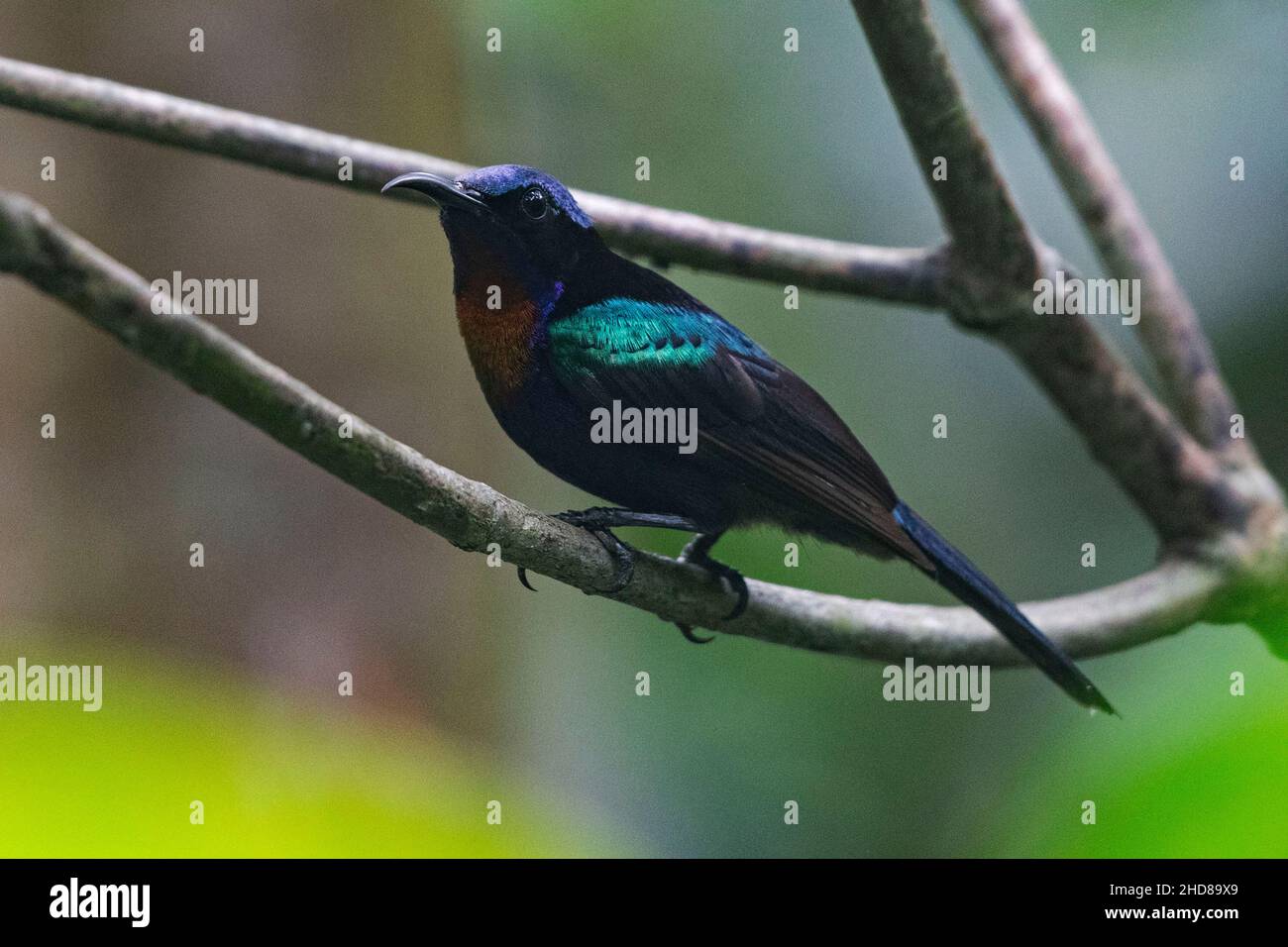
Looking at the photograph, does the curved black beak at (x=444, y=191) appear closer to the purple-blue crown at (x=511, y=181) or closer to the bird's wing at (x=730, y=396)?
the purple-blue crown at (x=511, y=181)

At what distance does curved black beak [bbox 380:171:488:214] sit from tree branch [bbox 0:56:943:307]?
0.48 m

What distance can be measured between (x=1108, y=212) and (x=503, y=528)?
2.69m

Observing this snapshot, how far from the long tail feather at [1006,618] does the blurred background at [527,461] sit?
161 millimetres

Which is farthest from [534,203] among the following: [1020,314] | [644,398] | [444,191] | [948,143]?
[1020,314]

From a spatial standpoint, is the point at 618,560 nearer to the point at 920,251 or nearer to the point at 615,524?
the point at 615,524

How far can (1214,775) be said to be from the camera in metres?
1.23

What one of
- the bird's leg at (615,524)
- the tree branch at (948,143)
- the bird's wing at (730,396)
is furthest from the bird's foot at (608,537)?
the tree branch at (948,143)

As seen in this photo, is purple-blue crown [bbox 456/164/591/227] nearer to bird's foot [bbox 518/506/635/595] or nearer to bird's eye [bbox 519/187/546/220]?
bird's eye [bbox 519/187/546/220]

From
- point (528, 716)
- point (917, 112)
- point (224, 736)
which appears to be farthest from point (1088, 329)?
point (224, 736)

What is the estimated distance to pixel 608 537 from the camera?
7.82 feet

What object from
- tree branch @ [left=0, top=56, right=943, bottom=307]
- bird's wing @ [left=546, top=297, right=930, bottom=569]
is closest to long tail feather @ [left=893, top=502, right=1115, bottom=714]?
bird's wing @ [left=546, top=297, right=930, bottom=569]

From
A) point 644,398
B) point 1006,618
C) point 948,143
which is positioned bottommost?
point 1006,618
